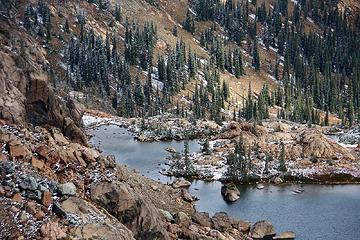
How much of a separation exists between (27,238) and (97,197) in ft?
33.3

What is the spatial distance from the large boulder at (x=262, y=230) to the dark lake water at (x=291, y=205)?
10.0 feet

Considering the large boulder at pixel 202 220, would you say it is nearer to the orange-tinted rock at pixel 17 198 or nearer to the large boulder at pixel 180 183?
the orange-tinted rock at pixel 17 198

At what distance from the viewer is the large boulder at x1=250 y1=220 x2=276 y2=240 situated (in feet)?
266

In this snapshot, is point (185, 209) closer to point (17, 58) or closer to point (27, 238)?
point (17, 58)

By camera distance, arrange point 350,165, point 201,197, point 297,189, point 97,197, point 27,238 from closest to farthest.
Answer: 1. point 27,238
2. point 97,197
3. point 201,197
4. point 297,189
5. point 350,165

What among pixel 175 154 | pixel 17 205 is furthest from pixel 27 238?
pixel 175 154

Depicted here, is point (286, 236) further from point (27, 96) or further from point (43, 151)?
point (43, 151)

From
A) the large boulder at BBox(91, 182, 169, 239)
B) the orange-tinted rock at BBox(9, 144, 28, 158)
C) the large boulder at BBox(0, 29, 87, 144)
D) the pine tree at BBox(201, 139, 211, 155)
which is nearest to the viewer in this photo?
the orange-tinted rock at BBox(9, 144, 28, 158)

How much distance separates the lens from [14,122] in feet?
153

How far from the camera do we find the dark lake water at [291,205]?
87.9 m

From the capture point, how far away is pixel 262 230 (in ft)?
269

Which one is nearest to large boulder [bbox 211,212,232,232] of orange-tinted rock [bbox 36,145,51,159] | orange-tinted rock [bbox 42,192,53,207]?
orange-tinted rock [bbox 36,145,51,159]

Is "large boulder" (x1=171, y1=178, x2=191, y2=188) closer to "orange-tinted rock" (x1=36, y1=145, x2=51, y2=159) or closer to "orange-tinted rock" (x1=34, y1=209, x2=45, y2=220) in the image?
"orange-tinted rock" (x1=36, y1=145, x2=51, y2=159)

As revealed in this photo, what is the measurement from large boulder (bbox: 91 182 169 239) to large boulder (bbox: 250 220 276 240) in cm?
3483
